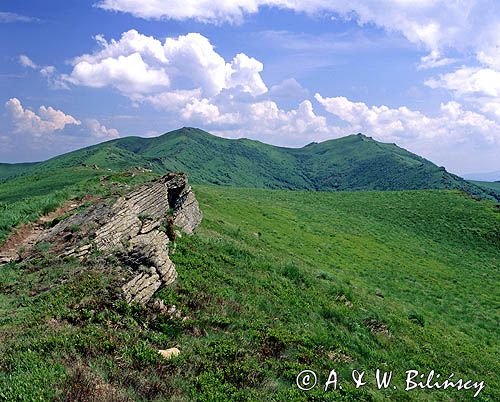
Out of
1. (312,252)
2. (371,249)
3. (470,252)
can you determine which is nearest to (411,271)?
(371,249)

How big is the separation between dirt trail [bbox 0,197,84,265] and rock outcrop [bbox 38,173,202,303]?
3.12ft

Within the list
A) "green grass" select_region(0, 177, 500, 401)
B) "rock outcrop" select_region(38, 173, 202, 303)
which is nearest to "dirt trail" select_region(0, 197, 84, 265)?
"rock outcrop" select_region(38, 173, 202, 303)

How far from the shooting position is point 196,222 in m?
32.1

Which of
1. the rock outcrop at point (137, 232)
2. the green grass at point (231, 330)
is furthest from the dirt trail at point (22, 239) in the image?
the green grass at point (231, 330)

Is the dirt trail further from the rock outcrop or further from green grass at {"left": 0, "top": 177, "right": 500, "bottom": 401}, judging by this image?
green grass at {"left": 0, "top": 177, "right": 500, "bottom": 401}

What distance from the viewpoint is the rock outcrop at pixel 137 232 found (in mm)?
15523

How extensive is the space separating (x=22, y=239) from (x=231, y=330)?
16.1 meters

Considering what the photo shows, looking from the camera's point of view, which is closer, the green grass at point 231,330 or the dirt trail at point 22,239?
the green grass at point 231,330

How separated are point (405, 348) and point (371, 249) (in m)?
30.5

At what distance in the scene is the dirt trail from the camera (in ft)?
65.8

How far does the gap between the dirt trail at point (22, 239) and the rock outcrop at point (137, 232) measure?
95 cm

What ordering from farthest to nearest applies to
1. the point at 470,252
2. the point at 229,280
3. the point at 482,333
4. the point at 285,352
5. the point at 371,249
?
the point at 470,252
the point at 371,249
the point at 482,333
the point at 229,280
the point at 285,352

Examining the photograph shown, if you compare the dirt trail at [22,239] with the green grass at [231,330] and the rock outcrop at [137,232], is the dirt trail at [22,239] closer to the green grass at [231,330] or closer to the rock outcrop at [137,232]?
the rock outcrop at [137,232]

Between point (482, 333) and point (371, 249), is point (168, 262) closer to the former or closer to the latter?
point (482, 333)
